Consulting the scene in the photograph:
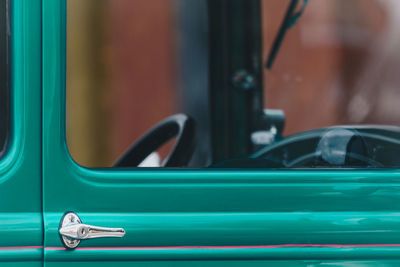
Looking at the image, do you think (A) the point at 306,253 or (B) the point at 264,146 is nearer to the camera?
(A) the point at 306,253

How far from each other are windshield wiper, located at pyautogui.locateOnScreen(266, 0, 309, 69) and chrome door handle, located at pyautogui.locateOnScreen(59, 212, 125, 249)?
106cm

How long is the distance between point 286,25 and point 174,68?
1.58ft

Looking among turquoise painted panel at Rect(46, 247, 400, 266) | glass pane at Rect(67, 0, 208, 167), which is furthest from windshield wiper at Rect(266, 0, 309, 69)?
turquoise painted panel at Rect(46, 247, 400, 266)

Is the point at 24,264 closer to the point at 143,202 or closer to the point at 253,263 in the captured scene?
the point at 143,202

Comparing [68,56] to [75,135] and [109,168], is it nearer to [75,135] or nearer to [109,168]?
[75,135]

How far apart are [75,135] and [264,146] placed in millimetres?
623

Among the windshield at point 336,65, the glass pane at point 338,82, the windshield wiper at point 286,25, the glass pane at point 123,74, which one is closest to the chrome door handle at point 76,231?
the glass pane at point 123,74

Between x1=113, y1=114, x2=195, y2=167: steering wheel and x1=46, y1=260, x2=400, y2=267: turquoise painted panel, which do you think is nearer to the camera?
x1=46, y1=260, x2=400, y2=267: turquoise painted panel

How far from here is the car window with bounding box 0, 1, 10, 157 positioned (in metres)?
1.50

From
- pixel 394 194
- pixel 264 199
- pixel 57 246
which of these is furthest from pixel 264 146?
pixel 57 246

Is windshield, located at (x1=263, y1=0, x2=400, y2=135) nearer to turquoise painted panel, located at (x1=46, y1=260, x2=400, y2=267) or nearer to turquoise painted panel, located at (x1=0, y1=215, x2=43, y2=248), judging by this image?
turquoise painted panel, located at (x1=46, y1=260, x2=400, y2=267)

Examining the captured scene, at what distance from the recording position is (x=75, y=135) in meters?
1.56

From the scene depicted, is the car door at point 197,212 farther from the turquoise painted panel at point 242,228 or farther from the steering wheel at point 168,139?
the steering wheel at point 168,139

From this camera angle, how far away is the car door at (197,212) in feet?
4.86
